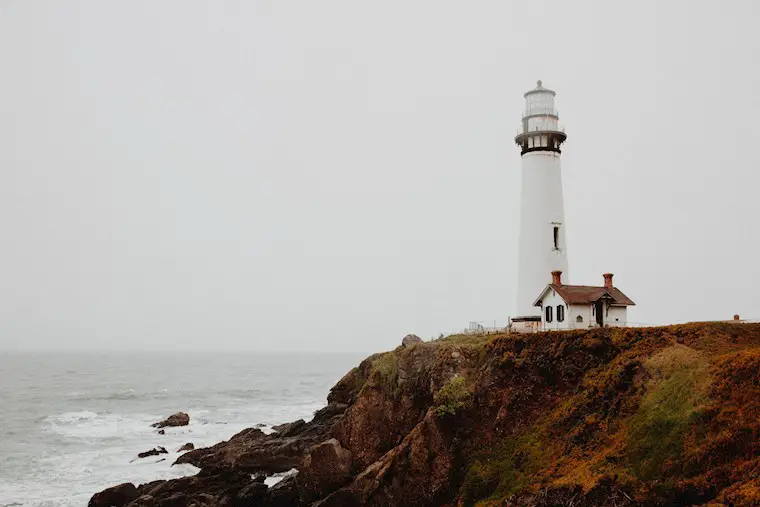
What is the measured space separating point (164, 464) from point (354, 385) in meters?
12.3

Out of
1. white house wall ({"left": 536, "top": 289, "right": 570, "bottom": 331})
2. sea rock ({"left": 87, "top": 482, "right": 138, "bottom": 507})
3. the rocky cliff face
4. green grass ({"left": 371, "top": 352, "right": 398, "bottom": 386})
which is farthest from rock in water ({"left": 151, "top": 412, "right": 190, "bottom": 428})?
white house wall ({"left": 536, "top": 289, "right": 570, "bottom": 331})

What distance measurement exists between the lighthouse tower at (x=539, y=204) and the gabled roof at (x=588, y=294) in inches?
136

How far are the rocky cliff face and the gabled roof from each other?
5.31 m

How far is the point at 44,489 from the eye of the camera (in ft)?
107

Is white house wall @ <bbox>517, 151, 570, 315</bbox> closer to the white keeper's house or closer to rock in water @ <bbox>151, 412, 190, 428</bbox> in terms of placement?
the white keeper's house

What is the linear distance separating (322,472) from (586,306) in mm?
15336

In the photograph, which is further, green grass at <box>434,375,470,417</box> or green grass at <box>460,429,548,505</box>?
green grass at <box>434,375,470,417</box>

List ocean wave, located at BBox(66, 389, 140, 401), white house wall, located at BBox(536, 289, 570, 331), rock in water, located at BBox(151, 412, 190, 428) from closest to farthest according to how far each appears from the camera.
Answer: white house wall, located at BBox(536, 289, 570, 331) < rock in water, located at BBox(151, 412, 190, 428) < ocean wave, located at BBox(66, 389, 140, 401)

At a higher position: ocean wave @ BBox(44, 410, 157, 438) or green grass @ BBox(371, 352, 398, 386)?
green grass @ BBox(371, 352, 398, 386)

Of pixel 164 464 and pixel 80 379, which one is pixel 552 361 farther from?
pixel 80 379

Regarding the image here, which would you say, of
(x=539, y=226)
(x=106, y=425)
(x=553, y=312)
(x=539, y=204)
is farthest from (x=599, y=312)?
(x=106, y=425)

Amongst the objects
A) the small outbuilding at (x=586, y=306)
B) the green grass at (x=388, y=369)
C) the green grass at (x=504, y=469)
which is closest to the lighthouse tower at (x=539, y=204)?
the small outbuilding at (x=586, y=306)

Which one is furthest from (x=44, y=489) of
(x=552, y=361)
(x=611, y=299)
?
(x=611, y=299)

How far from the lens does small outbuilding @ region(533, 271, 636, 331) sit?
31.0 m
